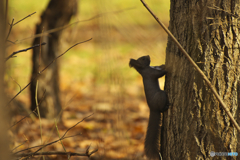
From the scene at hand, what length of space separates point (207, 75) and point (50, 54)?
2.72m

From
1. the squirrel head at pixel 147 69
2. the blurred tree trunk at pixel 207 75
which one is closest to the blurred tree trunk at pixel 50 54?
the squirrel head at pixel 147 69

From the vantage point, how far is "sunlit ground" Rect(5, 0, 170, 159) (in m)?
1.63

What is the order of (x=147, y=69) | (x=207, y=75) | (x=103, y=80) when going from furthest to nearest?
(x=103, y=80), (x=147, y=69), (x=207, y=75)

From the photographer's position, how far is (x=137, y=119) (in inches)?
155

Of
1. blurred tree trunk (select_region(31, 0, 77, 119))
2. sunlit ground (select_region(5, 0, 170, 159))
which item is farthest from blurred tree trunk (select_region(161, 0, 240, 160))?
blurred tree trunk (select_region(31, 0, 77, 119))

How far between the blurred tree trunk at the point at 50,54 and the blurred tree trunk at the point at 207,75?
2252 millimetres

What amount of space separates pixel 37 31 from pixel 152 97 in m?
2.50

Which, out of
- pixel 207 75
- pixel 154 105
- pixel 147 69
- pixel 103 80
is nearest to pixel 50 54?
pixel 103 80

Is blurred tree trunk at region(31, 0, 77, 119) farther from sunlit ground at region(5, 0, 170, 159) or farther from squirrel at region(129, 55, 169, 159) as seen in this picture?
squirrel at region(129, 55, 169, 159)

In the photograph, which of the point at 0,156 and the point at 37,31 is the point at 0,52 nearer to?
the point at 0,156

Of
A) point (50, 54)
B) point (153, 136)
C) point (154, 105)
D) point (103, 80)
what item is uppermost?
point (50, 54)

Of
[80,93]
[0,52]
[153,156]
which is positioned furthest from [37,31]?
[0,52]

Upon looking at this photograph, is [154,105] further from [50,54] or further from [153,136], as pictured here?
[50,54]

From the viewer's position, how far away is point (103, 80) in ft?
6.97
